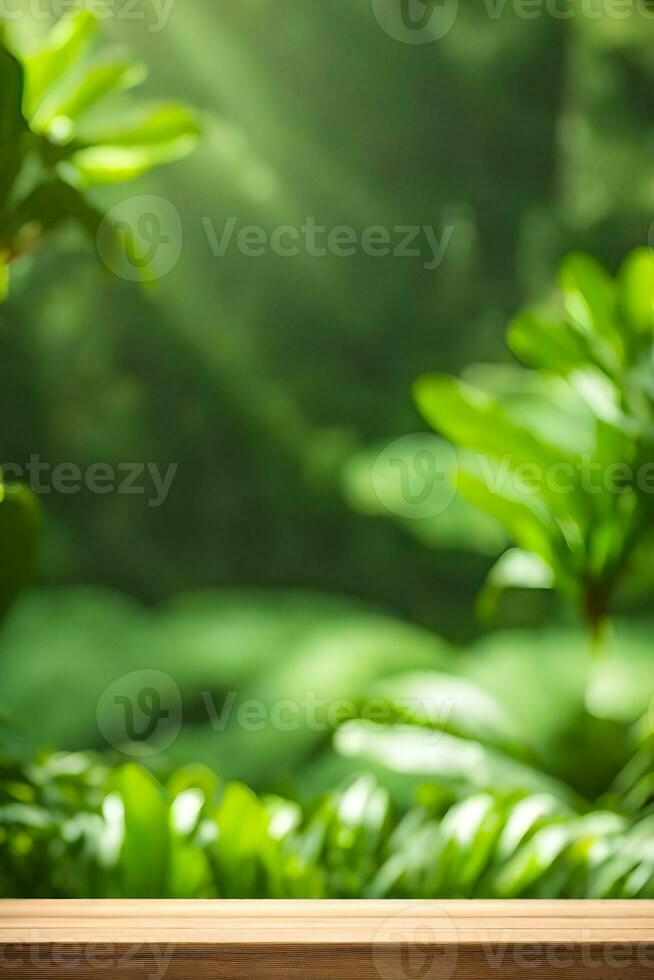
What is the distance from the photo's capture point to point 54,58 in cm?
111

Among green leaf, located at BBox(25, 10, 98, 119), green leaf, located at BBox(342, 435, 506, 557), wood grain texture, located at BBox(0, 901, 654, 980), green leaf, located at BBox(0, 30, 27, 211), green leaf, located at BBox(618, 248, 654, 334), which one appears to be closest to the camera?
wood grain texture, located at BBox(0, 901, 654, 980)

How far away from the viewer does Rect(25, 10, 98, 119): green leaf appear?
3.65ft

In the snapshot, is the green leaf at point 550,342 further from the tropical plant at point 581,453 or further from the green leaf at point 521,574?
the green leaf at point 521,574

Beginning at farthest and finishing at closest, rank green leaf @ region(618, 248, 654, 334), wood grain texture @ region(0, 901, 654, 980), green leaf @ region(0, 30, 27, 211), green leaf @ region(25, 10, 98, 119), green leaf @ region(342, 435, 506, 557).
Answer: green leaf @ region(342, 435, 506, 557) → green leaf @ region(618, 248, 654, 334) → green leaf @ region(25, 10, 98, 119) → green leaf @ region(0, 30, 27, 211) → wood grain texture @ region(0, 901, 654, 980)

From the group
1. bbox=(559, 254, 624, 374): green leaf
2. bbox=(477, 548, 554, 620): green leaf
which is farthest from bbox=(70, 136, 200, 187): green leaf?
bbox=(477, 548, 554, 620): green leaf

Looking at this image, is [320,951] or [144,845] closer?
[320,951]

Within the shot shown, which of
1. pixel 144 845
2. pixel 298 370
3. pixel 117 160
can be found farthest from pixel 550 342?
pixel 298 370

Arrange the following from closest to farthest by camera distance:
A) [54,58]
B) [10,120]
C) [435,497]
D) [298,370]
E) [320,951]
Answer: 1. [320,951]
2. [10,120]
3. [54,58]
4. [435,497]
5. [298,370]

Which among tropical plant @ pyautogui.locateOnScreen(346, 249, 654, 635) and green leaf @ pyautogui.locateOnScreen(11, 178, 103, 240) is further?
tropical plant @ pyautogui.locateOnScreen(346, 249, 654, 635)

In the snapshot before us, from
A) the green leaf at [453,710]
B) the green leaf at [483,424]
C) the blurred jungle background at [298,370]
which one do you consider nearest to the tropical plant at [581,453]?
the green leaf at [483,424]

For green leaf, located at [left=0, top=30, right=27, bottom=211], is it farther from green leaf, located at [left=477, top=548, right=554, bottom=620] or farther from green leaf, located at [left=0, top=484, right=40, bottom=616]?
green leaf, located at [left=477, top=548, right=554, bottom=620]

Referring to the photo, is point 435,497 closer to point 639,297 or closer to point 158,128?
point 639,297

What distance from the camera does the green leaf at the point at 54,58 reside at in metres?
1.11

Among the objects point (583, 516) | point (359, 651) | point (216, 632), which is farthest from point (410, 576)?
point (583, 516)
